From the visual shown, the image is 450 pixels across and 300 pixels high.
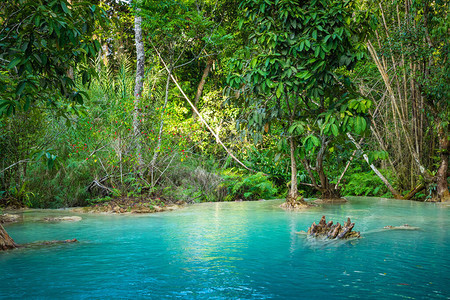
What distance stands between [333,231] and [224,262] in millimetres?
1950

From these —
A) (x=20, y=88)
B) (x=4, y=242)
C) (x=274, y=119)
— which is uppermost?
(x=274, y=119)

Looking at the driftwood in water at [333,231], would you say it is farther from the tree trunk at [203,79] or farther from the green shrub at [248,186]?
the tree trunk at [203,79]

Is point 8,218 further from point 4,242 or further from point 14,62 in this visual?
point 14,62

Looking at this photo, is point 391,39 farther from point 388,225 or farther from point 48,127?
point 48,127

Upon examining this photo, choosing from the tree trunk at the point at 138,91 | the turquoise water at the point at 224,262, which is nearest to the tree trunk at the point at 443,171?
the turquoise water at the point at 224,262

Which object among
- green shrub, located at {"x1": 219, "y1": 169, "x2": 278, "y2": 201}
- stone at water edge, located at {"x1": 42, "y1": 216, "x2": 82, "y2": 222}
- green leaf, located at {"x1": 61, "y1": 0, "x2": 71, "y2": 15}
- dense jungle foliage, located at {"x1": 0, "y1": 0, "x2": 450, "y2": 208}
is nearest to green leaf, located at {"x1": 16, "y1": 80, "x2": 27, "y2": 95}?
green leaf, located at {"x1": 61, "y1": 0, "x2": 71, "y2": 15}

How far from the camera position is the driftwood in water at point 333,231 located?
236 inches

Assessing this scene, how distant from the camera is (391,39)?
10.8m

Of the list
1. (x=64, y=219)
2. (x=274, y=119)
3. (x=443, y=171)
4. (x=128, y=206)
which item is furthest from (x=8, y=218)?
(x=443, y=171)

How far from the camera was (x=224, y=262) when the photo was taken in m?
4.84

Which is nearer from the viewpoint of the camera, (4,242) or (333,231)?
(4,242)

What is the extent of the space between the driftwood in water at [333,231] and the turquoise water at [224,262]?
0.53ft

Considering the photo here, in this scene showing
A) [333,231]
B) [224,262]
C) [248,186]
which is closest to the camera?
[224,262]

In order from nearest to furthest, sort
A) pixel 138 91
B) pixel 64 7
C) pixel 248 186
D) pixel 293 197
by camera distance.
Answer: pixel 64 7, pixel 293 197, pixel 138 91, pixel 248 186
